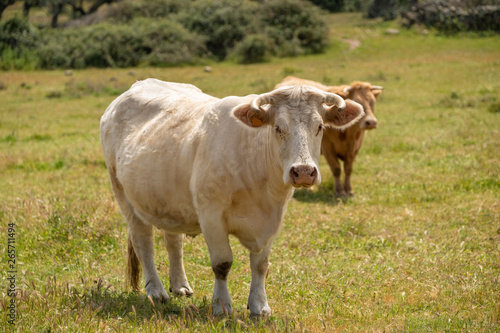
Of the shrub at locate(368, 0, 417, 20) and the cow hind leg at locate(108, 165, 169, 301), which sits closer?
the cow hind leg at locate(108, 165, 169, 301)

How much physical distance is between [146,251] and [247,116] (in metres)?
2.12

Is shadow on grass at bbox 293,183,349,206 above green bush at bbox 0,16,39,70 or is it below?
above

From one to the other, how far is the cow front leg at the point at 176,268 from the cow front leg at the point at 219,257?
0.95m

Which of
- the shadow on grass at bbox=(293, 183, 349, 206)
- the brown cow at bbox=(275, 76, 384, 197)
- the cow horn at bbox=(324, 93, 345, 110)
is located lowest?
Result: the shadow on grass at bbox=(293, 183, 349, 206)

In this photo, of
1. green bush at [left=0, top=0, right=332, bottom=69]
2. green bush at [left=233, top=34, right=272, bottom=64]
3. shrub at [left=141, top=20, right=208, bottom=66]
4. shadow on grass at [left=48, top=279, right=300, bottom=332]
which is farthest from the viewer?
green bush at [left=0, top=0, right=332, bottom=69]

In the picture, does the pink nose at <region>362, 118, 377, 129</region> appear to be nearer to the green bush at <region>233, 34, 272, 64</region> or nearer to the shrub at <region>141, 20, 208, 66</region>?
the shrub at <region>141, 20, 208, 66</region>

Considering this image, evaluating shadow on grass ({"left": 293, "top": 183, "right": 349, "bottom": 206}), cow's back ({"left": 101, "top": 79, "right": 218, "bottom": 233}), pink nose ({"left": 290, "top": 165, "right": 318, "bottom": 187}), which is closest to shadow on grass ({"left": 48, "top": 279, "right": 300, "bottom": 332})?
cow's back ({"left": 101, "top": 79, "right": 218, "bottom": 233})

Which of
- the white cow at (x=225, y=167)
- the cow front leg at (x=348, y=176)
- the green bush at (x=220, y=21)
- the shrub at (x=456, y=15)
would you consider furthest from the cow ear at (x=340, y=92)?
the shrub at (x=456, y=15)

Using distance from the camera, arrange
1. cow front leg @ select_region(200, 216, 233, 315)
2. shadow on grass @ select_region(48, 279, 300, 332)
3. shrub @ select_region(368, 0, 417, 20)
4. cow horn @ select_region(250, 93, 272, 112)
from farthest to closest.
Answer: shrub @ select_region(368, 0, 417, 20)
cow front leg @ select_region(200, 216, 233, 315)
cow horn @ select_region(250, 93, 272, 112)
shadow on grass @ select_region(48, 279, 300, 332)

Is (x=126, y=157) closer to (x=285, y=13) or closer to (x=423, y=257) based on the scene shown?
(x=423, y=257)

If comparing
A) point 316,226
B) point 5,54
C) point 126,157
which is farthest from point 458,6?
point 126,157

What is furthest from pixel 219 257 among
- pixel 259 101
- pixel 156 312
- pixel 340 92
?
pixel 340 92

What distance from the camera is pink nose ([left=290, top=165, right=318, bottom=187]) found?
440cm

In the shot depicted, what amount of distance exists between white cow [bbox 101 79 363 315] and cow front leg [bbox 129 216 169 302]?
1 centimetres
